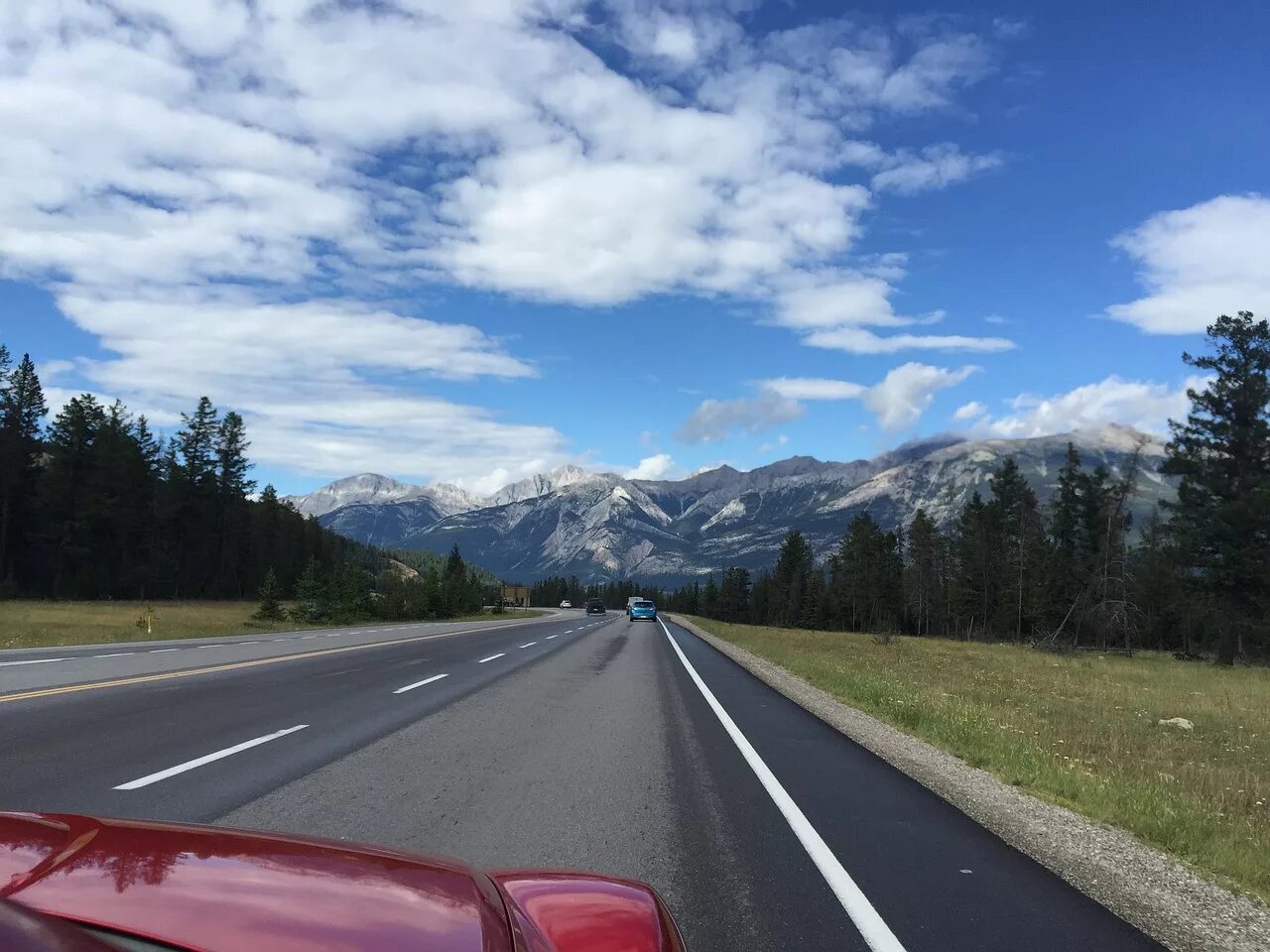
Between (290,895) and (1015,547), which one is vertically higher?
(1015,547)

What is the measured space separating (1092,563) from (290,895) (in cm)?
7871

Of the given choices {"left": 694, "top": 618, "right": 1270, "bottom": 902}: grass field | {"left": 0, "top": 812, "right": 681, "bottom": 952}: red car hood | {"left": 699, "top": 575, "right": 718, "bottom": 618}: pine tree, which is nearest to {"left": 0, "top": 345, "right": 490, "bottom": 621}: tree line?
{"left": 694, "top": 618, "right": 1270, "bottom": 902}: grass field

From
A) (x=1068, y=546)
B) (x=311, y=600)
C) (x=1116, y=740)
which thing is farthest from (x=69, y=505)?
(x=1068, y=546)

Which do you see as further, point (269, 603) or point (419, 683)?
point (269, 603)

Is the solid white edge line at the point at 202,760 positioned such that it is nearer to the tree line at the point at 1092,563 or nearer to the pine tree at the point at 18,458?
the tree line at the point at 1092,563

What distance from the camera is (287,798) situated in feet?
22.1

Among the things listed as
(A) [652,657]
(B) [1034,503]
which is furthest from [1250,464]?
(B) [1034,503]

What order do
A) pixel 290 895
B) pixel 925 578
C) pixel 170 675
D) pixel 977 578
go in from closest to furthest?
1. pixel 290 895
2. pixel 170 675
3. pixel 977 578
4. pixel 925 578

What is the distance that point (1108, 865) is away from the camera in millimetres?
5797

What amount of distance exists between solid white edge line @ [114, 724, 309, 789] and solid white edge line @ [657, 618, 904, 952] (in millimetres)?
5518

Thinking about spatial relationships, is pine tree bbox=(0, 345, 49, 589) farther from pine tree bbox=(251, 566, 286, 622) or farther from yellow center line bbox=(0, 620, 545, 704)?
yellow center line bbox=(0, 620, 545, 704)

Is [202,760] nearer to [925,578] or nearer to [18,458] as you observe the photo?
[18,458]

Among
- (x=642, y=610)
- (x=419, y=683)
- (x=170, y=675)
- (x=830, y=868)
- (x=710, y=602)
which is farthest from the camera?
(x=710, y=602)

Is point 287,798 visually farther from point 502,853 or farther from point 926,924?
point 926,924
